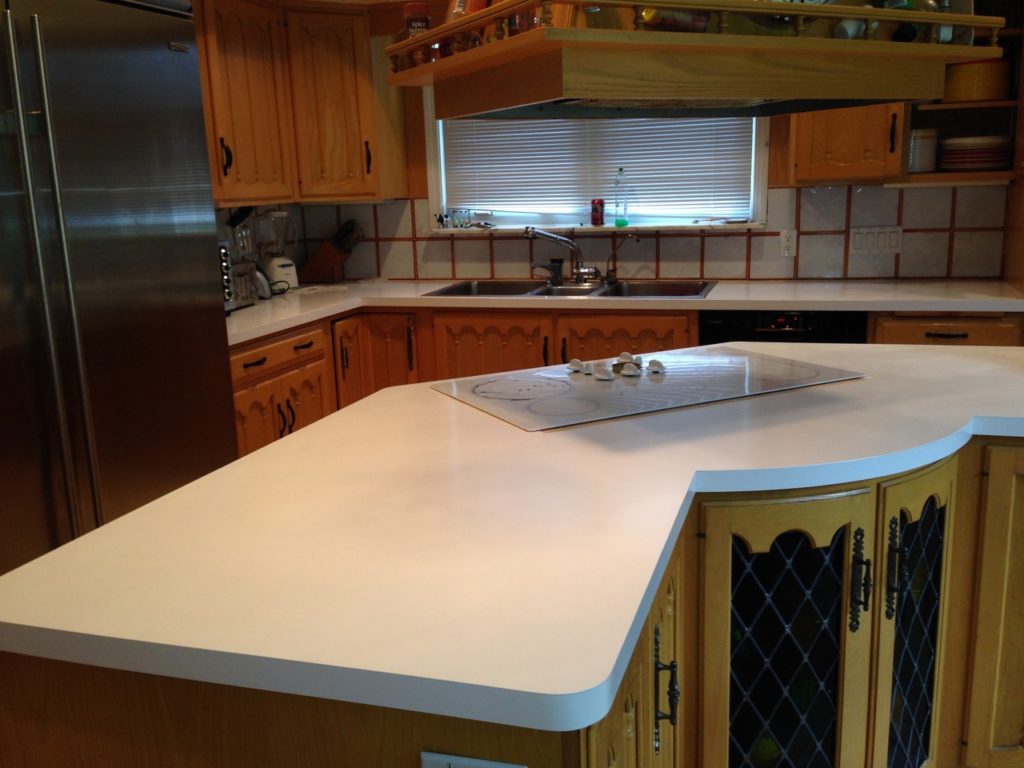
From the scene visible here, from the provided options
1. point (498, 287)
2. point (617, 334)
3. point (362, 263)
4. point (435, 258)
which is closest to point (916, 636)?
point (617, 334)

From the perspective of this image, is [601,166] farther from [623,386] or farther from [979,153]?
[623,386]

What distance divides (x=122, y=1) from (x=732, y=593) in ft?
7.04

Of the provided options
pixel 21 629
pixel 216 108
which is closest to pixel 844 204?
pixel 216 108

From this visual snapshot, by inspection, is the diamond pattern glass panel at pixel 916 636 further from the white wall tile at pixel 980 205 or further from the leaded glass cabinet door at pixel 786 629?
the white wall tile at pixel 980 205

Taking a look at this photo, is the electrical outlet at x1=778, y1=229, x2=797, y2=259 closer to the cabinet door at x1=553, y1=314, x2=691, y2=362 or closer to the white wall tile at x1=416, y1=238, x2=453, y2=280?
the cabinet door at x1=553, y1=314, x2=691, y2=362

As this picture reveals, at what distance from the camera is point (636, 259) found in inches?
163

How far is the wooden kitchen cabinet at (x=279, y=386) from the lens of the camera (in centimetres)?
307

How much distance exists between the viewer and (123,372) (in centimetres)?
243

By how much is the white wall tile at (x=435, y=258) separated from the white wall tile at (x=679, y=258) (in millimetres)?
1024

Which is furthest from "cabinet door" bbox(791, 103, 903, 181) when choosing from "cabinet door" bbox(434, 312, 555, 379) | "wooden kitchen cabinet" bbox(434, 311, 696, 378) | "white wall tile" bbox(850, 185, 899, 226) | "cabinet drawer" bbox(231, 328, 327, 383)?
"cabinet drawer" bbox(231, 328, 327, 383)

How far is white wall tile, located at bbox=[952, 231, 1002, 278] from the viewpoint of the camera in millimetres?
3730

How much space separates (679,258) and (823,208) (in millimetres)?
644

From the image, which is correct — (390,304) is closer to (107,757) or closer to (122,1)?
(122,1)

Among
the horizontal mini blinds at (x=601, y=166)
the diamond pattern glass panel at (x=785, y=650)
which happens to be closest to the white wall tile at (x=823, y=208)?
the horizontal mini blinds at (x=601, y=166)
